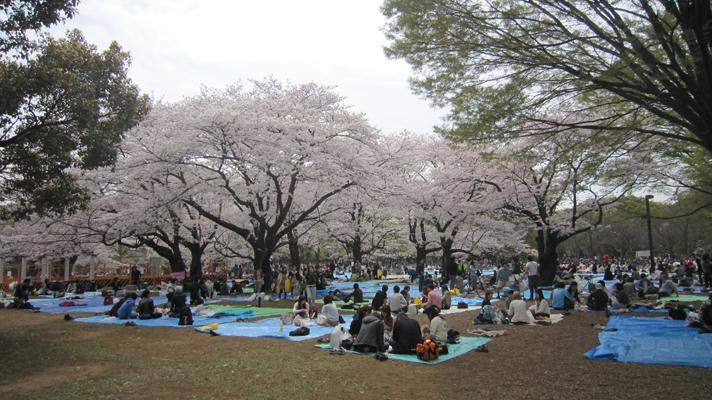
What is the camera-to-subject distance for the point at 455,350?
844 cm

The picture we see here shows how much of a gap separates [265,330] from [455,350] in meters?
4.69

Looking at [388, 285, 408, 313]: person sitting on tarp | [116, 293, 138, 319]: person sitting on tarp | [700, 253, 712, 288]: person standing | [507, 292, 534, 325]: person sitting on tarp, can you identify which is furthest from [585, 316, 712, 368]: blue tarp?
A: [116, 293, 138, 319]: person sitting on tarp

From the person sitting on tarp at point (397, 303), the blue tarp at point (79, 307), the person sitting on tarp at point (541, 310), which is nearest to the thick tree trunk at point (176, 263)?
the blue tarp at point (79, 307)

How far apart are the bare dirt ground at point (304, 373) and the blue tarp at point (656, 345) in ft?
1.08

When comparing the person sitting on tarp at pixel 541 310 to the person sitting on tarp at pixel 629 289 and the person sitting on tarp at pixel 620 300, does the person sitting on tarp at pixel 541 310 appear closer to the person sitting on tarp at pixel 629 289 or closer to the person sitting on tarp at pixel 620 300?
the person sitting on tarp at pixel 620 300

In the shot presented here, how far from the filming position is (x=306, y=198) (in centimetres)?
2450

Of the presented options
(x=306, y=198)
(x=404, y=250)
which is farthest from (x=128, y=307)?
(x=404, y=250)

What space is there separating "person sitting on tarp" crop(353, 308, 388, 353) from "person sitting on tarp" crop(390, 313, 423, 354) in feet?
0.80

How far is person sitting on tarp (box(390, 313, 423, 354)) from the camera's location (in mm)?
8117

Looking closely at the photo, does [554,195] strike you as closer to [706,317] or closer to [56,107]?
[706,317]

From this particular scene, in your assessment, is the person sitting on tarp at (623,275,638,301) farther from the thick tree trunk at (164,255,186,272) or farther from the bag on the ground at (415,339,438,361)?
the thick tree trunk at (164,255,186,272)

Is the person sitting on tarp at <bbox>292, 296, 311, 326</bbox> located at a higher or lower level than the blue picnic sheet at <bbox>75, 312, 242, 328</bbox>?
higher

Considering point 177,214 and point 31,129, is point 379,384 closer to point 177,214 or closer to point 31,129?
point 31,129

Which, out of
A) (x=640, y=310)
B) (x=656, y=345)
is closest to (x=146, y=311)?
(x=656, y=345)
